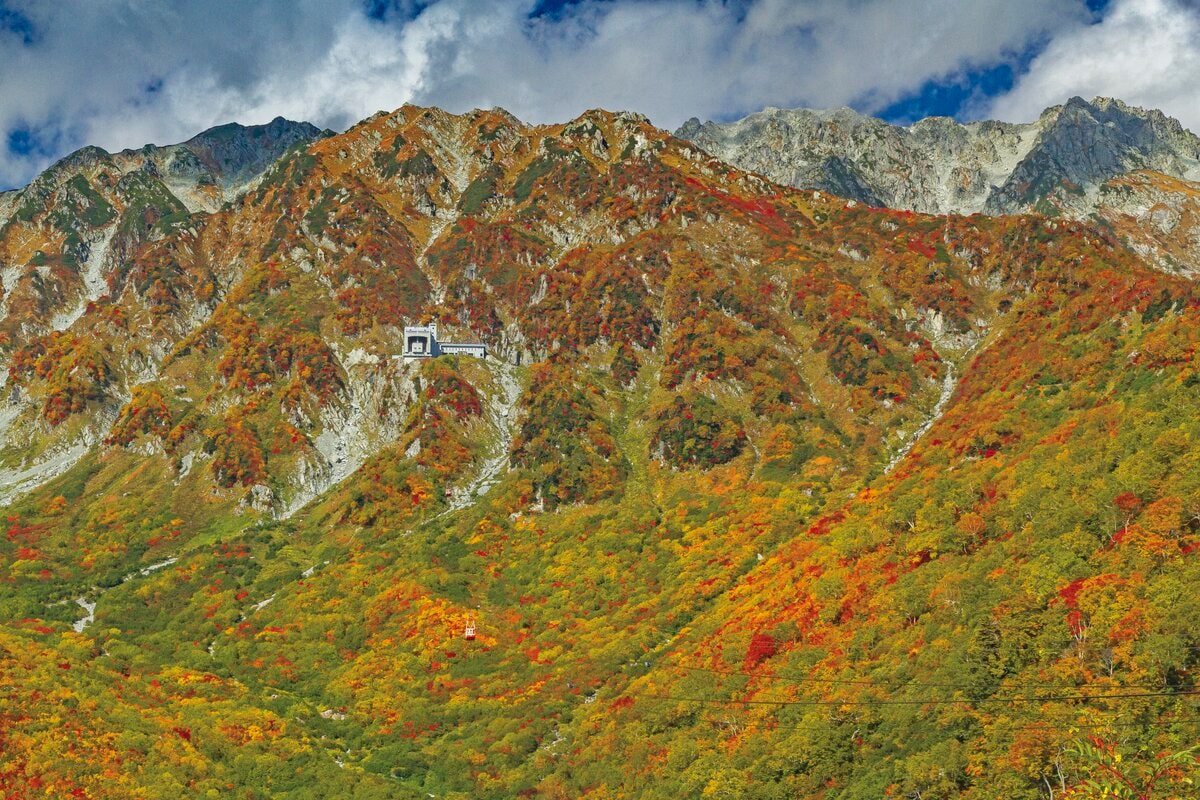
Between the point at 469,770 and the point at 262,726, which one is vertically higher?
the point at 262,726

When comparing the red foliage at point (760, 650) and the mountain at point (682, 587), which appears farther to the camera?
the red foliage at point (760, 650)

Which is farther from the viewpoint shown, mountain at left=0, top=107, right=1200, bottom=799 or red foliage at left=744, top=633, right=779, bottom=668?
red foliage at left=744, top=633, right=779, bottom=668

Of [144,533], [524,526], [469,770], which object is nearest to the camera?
[469,770]

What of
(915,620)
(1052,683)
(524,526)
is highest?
(524,526)

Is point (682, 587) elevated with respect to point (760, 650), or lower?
elevated

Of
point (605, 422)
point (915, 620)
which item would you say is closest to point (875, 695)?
point (915, 620)

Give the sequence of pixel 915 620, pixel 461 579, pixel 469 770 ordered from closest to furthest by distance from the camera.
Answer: pixel 915 620, pixel 469 770, pixel 461 579

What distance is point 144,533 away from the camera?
173 metres

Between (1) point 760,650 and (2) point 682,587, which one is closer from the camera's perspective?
(1) point 760,650

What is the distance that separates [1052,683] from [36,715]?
86.1 m

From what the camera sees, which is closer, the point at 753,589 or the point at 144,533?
the point at 753,589

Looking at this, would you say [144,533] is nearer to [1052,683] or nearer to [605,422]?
[605,422]

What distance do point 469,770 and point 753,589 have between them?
4157cm

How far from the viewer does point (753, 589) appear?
357 ft
